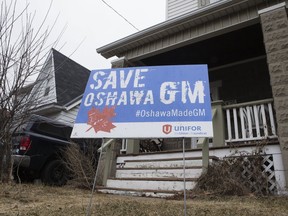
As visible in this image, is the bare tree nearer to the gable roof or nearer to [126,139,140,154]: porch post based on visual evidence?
[126,139,140,154]: porch post

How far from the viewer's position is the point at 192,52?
7414 millimetres

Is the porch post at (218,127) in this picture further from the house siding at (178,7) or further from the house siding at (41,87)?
the house siding at (178,7)

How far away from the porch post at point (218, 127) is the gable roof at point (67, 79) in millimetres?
8724

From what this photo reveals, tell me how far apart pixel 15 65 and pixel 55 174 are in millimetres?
3124

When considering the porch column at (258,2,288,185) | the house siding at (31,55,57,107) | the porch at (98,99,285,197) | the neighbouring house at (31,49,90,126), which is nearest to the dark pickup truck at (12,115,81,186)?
the house siding at (31,55,57,107)

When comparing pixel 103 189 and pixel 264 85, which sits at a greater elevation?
pixel 264 85

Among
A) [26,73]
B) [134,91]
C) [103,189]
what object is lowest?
[103,189]

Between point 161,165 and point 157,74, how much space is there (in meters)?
2.88

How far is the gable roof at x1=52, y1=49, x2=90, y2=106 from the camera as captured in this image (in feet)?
43.2

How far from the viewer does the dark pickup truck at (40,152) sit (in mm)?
5988

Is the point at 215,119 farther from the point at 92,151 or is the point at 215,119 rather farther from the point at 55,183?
the point at 55,183

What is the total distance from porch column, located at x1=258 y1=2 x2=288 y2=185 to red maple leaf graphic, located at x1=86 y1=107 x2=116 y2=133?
10.2 feet

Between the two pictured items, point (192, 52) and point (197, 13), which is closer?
point (197, 13)

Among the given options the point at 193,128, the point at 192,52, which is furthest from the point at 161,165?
the point at 192,52
